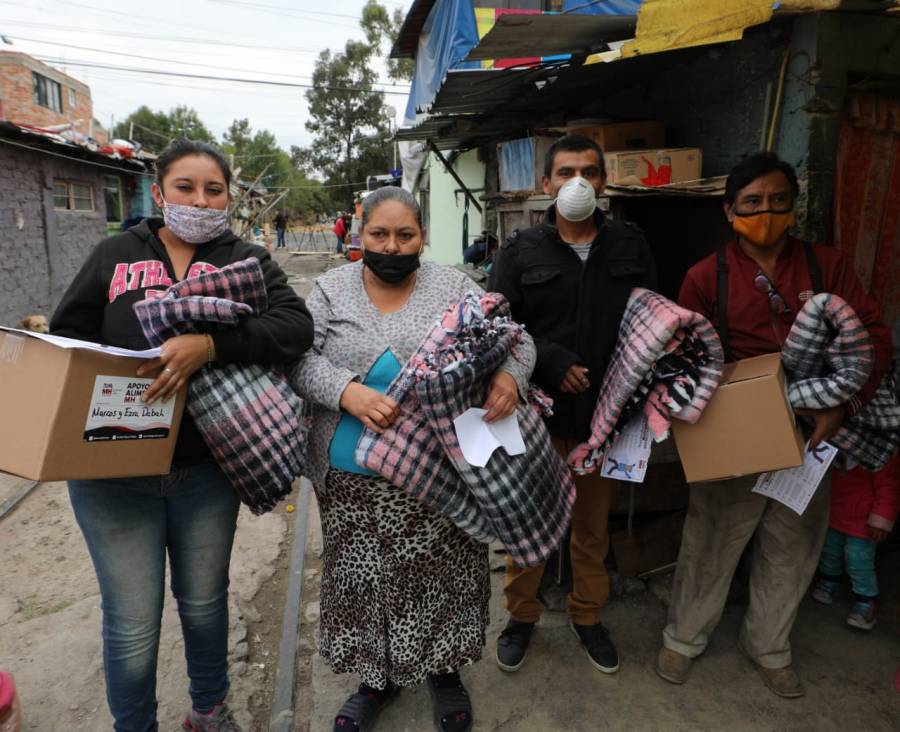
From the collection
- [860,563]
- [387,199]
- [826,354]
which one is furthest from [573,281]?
[860,563]

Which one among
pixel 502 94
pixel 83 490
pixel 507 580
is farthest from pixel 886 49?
pixel 83 490

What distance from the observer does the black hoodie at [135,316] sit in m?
1.91

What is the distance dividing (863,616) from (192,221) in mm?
3552

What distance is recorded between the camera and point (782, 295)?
2434 mm

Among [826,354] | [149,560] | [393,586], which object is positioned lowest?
[393,586]

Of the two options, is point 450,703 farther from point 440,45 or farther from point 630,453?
point 440,45

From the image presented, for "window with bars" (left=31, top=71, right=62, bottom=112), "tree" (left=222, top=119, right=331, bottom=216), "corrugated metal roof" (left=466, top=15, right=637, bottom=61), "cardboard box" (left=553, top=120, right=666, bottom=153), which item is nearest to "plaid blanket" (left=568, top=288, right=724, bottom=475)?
"corrugated metal roof" (left=466, top=15, right=637, bottom=61)

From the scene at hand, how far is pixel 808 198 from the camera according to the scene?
9.93ft

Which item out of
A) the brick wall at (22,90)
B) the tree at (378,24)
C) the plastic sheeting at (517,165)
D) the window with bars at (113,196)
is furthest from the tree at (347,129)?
the plastic sheeting at (517,165)

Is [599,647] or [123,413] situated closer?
[123,413]

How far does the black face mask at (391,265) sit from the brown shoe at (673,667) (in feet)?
6.83

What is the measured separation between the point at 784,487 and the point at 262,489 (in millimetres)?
1979

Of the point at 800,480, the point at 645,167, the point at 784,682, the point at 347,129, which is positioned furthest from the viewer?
the point at 347,129

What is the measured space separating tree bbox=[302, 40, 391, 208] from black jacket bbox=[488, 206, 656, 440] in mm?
33334
